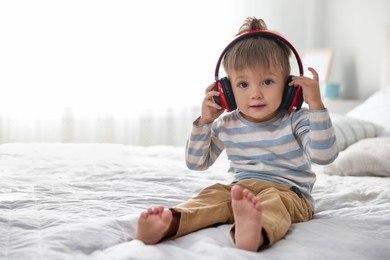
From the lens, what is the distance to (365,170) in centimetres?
187

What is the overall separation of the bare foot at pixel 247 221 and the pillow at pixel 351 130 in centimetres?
124

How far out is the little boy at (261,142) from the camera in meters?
1.17

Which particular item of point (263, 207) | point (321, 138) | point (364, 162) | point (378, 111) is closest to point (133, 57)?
point (378, 111)

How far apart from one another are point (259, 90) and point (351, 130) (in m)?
1.03

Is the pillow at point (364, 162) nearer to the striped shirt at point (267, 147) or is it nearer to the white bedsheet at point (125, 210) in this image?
the white bedsheet at point (125, 210)

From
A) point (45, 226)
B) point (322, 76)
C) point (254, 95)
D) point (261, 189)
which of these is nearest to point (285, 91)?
point (254, 95)

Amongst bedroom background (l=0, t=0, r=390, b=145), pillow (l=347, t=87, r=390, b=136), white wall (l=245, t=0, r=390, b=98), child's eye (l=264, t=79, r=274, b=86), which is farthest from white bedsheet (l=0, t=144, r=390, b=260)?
white wall (l=245, t=0, r=390, b=98)

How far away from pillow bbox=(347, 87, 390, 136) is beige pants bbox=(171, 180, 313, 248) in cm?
118

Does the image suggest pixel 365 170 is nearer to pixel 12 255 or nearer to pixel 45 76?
pixel 12 255

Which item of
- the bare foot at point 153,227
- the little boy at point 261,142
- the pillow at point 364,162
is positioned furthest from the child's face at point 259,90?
the pillow at point 364,162

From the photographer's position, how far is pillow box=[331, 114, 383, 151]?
2.18 metres

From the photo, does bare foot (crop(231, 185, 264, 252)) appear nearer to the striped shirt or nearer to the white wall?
the striped shirt

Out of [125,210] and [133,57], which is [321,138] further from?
[133,57]

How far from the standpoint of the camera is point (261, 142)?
1386 millimetres
